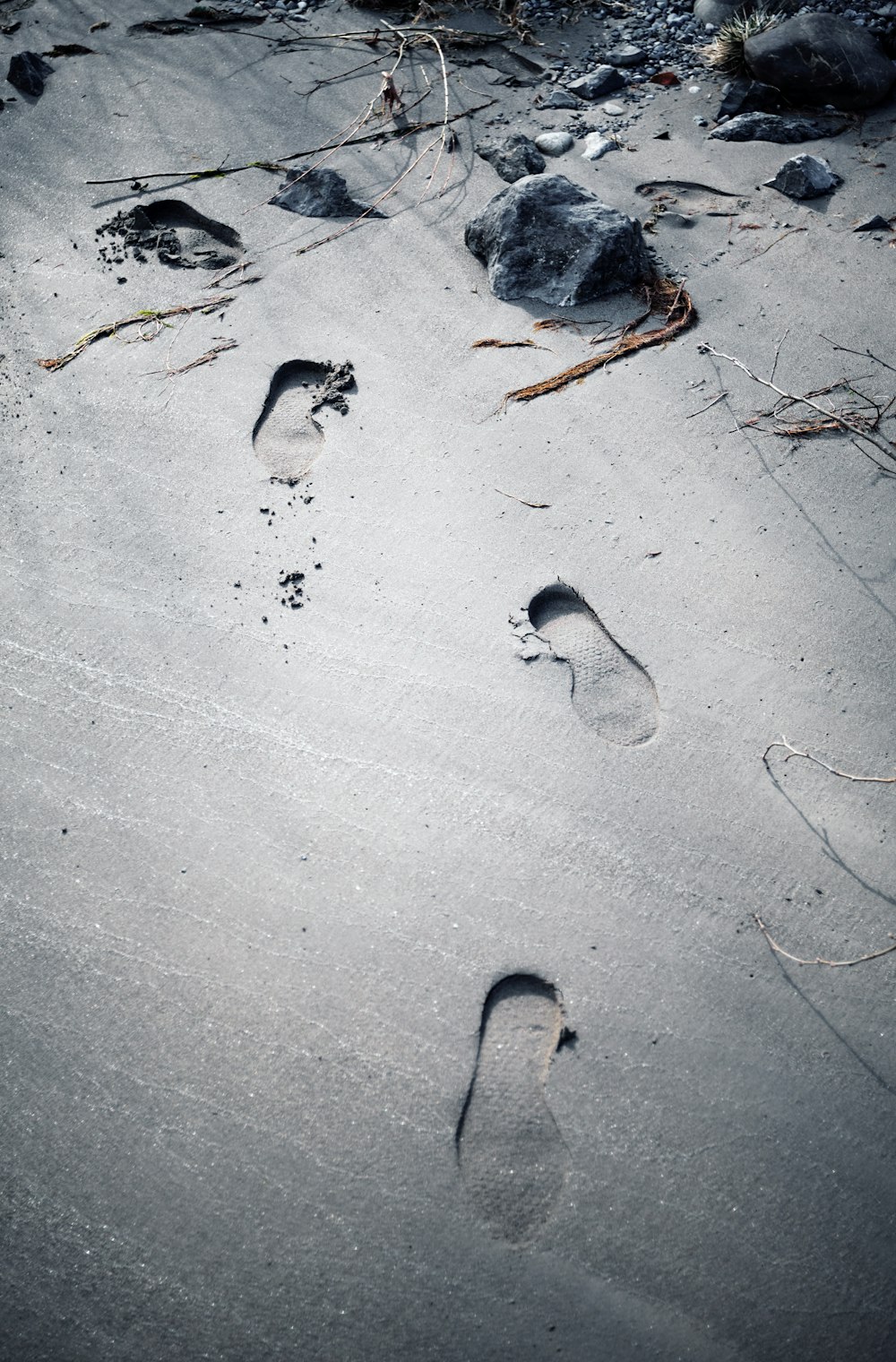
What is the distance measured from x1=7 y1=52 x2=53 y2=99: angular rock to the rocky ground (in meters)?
0.27

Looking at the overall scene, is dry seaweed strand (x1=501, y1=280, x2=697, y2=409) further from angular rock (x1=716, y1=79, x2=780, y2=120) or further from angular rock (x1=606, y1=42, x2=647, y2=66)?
angular rock (x1=606, y1=42, x2=647, y2=66)

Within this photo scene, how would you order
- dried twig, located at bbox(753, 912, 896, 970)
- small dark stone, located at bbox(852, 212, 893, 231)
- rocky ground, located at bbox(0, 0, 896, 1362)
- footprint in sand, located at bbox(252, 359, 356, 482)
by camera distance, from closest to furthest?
rocky ground, located at bbox(0, 0, 896, 1362) < dried twig, located at bbox(753, 912, 896, 970) < footprint in sand, located at bbox(252, 359, 356, 482) < small dark stone, located at bbox(852, 212, 893, 231)

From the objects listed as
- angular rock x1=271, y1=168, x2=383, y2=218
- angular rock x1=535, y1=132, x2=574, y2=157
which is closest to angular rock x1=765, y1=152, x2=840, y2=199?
angular rock x1=535, y1=132, x2=574, y2=157

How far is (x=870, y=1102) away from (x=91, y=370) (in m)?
2.59

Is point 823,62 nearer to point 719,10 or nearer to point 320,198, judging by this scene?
point 719,10

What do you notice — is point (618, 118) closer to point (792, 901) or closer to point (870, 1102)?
point (792, 901)

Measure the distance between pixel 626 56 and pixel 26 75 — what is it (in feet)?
7.36

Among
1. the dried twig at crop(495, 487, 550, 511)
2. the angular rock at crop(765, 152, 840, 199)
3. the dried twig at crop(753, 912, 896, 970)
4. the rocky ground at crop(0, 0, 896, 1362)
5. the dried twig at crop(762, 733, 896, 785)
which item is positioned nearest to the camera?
the rocky ground at crop(0, 0, 896, 1362)

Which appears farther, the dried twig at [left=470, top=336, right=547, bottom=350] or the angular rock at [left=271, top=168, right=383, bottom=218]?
the angular rock at [left=271, top=168, right=383, bottom=218]

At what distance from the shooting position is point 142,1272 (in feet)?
4.71

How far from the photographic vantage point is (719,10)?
3498mm

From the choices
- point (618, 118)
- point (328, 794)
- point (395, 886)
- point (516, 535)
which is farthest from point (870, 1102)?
point (618, 118)

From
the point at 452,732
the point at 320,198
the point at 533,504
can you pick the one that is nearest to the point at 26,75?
the point at 320,198

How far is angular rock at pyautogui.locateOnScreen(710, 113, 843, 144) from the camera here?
304cm
